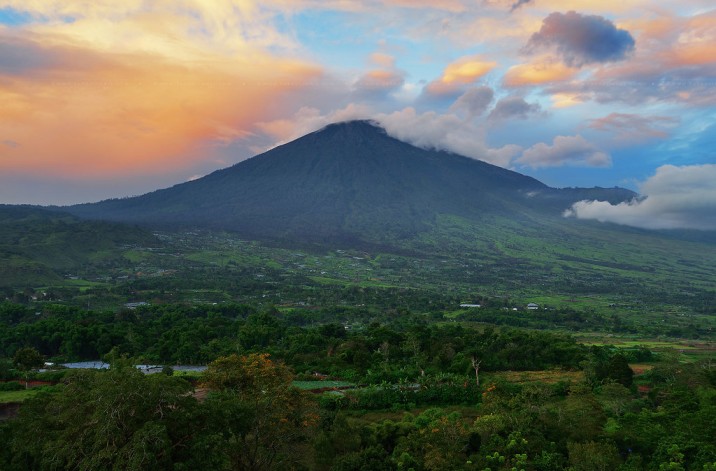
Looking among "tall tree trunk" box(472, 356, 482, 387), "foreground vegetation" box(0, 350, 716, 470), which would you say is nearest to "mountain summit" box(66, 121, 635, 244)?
A: "tall tree trunk" box(472, 356, 482, 387)

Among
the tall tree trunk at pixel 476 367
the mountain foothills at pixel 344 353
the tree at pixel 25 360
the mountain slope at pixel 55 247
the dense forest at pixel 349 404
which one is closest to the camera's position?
the dense forest at pixel 349 404

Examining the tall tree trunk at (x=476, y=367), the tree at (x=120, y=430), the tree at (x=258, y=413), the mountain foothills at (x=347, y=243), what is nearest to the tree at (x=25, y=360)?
the tree at (x=120, y=430)

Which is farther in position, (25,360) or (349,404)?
(25,360)

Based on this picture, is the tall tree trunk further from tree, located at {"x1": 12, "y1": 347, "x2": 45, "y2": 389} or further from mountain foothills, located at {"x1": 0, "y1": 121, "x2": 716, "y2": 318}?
mountain foothills, located at {"x1": 0, "y1": 121, "x2": 716, "y2": 318}

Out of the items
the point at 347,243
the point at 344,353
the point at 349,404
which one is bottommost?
the point at 349,404

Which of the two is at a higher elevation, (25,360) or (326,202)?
(326,202)

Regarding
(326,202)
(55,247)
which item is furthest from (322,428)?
(326,202)

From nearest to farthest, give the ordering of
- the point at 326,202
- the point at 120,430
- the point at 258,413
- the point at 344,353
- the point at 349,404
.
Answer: the point at 120,430
the point at 258,413
the point at 349,404
the point at 344,353
the point at 326,202

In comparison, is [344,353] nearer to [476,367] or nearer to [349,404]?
[349,404]

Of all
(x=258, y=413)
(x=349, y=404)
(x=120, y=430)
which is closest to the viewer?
(x=120, y=430)

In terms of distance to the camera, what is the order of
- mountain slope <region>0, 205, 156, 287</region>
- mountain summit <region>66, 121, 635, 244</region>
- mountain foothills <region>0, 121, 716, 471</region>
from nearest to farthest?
mountain foothills <region>0, 121, 716, 471</region> < mountain slope <region>0, 205, 156, 287</region> < mountain summit <region>66, 121, 635, 244</region>

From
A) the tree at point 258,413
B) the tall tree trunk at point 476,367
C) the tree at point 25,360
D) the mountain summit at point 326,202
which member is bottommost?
the tall tree trunk at point 476,367

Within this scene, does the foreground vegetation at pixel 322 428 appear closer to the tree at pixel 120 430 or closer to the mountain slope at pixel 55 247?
the tree at pixel 120 430
